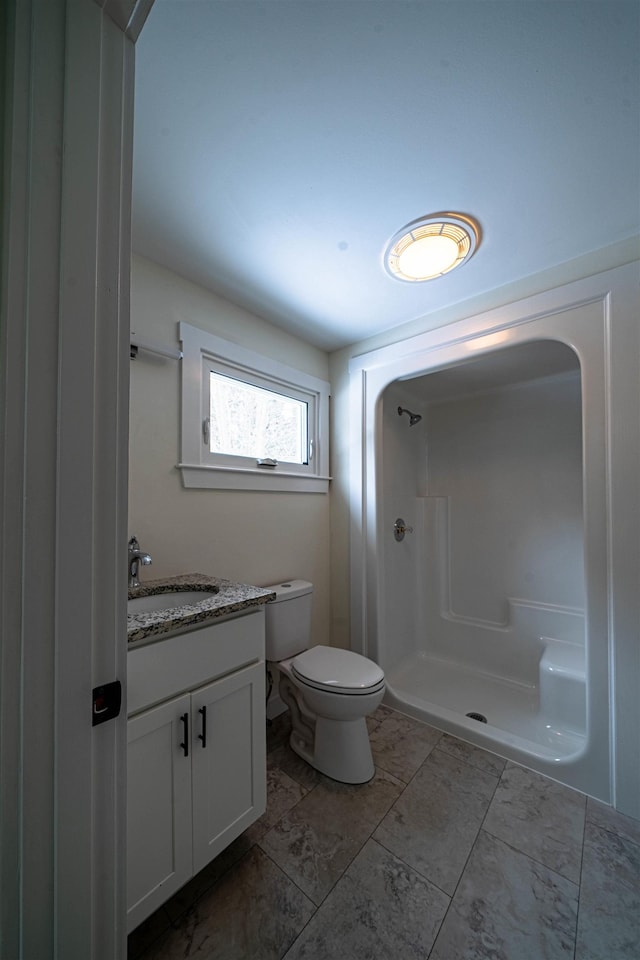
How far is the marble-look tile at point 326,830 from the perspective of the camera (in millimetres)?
1061

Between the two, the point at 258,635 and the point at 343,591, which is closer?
the point at 258,635

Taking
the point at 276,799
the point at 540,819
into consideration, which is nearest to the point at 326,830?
the point at 276,799

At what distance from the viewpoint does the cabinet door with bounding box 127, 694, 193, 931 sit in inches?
32.8

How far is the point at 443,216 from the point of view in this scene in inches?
47.7

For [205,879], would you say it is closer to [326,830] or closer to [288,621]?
[326,830]

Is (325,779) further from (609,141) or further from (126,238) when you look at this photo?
(609,141)

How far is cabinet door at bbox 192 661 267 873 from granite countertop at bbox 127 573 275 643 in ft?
0.72

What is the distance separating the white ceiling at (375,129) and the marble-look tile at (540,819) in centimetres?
217

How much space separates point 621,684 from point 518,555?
1.06 metres

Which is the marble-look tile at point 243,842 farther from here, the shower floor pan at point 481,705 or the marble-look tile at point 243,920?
the shower floor pan at point 481,705

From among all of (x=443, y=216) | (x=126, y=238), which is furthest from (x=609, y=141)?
(x=126, y=238)

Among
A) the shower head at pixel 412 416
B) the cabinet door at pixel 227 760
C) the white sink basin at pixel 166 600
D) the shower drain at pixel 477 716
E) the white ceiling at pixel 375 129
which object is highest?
the white ceiling at pixel 375 129

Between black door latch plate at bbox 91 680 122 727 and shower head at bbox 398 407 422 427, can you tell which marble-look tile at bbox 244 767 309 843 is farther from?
shower head at bbox 398 407 422 427

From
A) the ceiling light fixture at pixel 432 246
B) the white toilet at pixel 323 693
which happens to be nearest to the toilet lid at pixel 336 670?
the white toilet at pixel 323 693
